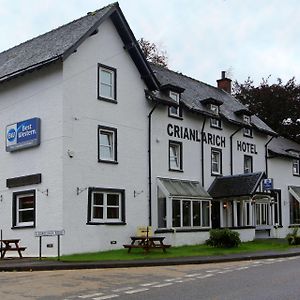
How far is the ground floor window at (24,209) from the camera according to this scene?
79.2ft

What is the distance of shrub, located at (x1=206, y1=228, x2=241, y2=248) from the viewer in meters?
25.2

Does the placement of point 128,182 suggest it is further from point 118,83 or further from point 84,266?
point 84,266

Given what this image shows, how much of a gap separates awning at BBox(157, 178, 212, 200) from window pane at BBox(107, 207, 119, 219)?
9.99 ft

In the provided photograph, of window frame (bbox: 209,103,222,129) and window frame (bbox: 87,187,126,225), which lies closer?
window frame (bbox: 87,187,126,225)

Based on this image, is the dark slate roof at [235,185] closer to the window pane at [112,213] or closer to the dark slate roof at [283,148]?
the dark slate roof at [283,148]

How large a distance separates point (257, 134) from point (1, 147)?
59.6 feet

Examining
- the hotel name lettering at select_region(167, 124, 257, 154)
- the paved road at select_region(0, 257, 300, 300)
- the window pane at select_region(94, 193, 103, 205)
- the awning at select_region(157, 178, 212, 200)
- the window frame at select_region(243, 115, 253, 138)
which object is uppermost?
the window frame at select_region(243, 115, 253, 138)

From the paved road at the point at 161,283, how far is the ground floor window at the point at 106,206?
6932 mm

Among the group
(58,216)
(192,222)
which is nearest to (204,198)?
(192,222)

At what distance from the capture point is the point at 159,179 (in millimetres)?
27859

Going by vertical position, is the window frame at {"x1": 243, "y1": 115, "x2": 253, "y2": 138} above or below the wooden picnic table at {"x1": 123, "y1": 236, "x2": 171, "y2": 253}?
above

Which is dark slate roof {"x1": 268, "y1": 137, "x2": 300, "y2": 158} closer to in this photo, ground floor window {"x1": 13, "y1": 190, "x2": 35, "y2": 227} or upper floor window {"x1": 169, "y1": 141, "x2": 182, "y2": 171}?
upper floor window {"x1": 169, "y1": 141, "x2": 182, "y2": 171}

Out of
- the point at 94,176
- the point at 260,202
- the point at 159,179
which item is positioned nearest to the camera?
the point at 94,176

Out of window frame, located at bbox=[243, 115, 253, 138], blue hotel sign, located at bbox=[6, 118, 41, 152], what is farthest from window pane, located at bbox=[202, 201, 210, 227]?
blue hotel sign, located at bbox=[6, 118, 41, 152]
